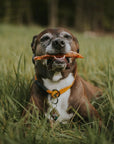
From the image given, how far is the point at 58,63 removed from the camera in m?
2.04

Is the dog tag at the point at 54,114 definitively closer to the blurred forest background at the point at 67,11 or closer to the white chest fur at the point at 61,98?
the white chest fur at the point at 61,98

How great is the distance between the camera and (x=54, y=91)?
219cm

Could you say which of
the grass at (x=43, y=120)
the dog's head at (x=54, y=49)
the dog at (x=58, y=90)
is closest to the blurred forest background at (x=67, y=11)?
the grass at (x=43, y=120)

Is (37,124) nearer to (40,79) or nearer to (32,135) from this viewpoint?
(32,135)

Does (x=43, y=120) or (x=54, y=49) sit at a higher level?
(x=54, y=49)

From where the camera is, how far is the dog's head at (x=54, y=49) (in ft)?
6.77

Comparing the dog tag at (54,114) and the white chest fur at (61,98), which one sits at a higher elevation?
the white chest fur at (61,98)

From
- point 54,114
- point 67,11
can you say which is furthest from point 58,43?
point 67,11

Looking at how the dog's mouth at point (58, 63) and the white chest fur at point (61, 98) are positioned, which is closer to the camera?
the dog's mouth at point (58, 63)

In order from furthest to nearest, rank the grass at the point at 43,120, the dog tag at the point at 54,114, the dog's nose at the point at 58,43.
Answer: the dog tag at the point at 54,114, the dog's nose at the point at 58,43, the grass at the point at 43,120

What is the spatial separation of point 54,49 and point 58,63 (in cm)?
16

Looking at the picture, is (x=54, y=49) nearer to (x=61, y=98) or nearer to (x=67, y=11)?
(x=61, y=98)

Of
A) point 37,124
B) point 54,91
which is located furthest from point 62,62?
point 37,124

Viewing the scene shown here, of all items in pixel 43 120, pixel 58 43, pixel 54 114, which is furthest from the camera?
pixel 54 114
